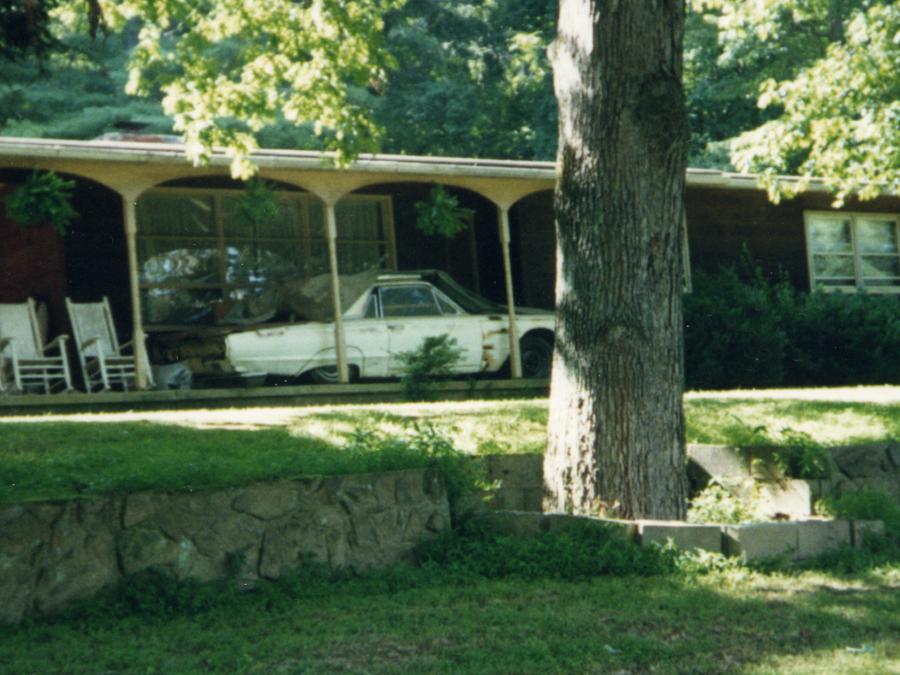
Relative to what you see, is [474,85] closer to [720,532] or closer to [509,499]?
[509,499]

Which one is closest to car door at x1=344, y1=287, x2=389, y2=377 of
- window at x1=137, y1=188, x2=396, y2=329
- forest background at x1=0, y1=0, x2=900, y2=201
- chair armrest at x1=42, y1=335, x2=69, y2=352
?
window at x1=137, y1=188, x2=396, y2=329

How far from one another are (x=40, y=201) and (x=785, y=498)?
28.3ft

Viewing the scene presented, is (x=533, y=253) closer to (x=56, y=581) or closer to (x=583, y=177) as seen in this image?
(x=583, y=177)

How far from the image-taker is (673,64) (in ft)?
26.3

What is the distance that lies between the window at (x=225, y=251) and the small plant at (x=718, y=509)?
30.1 feet

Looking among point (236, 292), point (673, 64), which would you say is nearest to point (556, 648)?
point (673, 64)

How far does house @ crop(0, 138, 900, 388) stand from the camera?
14883 millimetres

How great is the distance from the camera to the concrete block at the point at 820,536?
297 inches

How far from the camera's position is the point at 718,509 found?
8422 mm

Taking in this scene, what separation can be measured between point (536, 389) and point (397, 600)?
10.2 m

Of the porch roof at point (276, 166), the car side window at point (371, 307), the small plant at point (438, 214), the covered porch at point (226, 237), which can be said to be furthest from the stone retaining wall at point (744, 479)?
the small plant at point (438, 214)

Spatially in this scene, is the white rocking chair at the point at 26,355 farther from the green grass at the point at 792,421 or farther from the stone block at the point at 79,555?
the stone block at the point at 79,555

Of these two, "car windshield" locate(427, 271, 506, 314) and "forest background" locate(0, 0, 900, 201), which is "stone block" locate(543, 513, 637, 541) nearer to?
"car windshield" locate(427, 271, 506, 314)

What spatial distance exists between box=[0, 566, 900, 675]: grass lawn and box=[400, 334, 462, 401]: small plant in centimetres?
834
